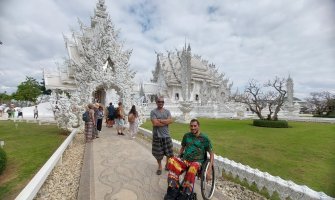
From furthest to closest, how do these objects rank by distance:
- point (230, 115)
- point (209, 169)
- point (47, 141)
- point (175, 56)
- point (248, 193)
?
point (175, 56) < point (230, 115) < point (47, 141) < point (248, 193) < point (209, 169)

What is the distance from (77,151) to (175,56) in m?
32.5

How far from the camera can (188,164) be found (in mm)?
4066

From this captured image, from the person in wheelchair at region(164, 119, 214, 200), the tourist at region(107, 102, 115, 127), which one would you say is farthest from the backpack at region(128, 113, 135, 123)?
the person in wheelchair at region(164, 119, 214, 200)

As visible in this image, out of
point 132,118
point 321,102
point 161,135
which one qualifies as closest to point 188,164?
point 161,135

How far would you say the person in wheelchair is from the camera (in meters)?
3.81

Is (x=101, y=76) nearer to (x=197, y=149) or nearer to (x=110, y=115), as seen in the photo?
(x=110, y=115)

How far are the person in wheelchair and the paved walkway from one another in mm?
639

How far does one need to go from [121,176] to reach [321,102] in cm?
3767

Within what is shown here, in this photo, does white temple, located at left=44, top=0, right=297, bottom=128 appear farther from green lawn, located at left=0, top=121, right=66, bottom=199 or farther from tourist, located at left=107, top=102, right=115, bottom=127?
green lawn, located at left=0, top=121, right=66, bottom=199

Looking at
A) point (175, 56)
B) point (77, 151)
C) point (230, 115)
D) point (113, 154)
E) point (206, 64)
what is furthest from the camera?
point (206, 64)

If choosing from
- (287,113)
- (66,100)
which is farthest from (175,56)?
(66,100)

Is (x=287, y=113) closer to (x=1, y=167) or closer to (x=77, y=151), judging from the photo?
(x=77, y=151)

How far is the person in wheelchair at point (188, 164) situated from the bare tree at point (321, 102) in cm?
3284

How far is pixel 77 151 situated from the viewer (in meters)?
8.68
